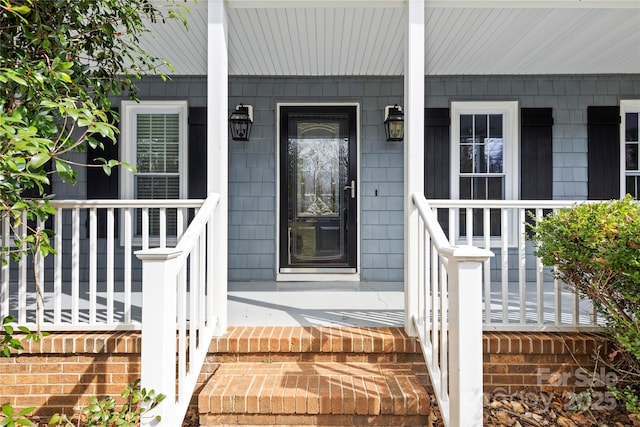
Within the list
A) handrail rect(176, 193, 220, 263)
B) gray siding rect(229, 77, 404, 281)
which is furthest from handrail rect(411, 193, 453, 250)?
gray siding rect(229, 77, 404, 281)

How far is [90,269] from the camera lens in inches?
93.4

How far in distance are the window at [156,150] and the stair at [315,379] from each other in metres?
2.50

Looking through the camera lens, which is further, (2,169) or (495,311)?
(495,311)

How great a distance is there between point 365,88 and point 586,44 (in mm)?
2232

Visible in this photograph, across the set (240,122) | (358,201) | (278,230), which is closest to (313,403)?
(278,230)

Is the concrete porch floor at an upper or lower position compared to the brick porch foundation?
upper

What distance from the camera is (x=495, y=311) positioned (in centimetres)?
309

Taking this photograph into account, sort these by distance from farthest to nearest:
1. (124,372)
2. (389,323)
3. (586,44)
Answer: (586,44), (389,323), (124,372)

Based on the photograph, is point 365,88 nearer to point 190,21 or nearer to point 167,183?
point 190,21

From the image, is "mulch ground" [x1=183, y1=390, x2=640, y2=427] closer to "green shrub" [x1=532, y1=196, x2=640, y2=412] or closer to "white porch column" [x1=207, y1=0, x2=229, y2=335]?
"green shrub" [x1=532, y1=196, x2=640, y2=412]

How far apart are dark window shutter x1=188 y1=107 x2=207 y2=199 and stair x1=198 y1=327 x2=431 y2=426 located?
2291 millimetres

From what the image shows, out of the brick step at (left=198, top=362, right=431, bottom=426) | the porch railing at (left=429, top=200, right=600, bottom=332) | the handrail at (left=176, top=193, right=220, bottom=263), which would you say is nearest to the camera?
the handrail at (left=176, top=193, right=220, bottom=263)

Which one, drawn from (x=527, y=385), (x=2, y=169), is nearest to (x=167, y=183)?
(x=2, y=169)

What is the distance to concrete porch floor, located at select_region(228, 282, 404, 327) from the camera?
281 centimetres
